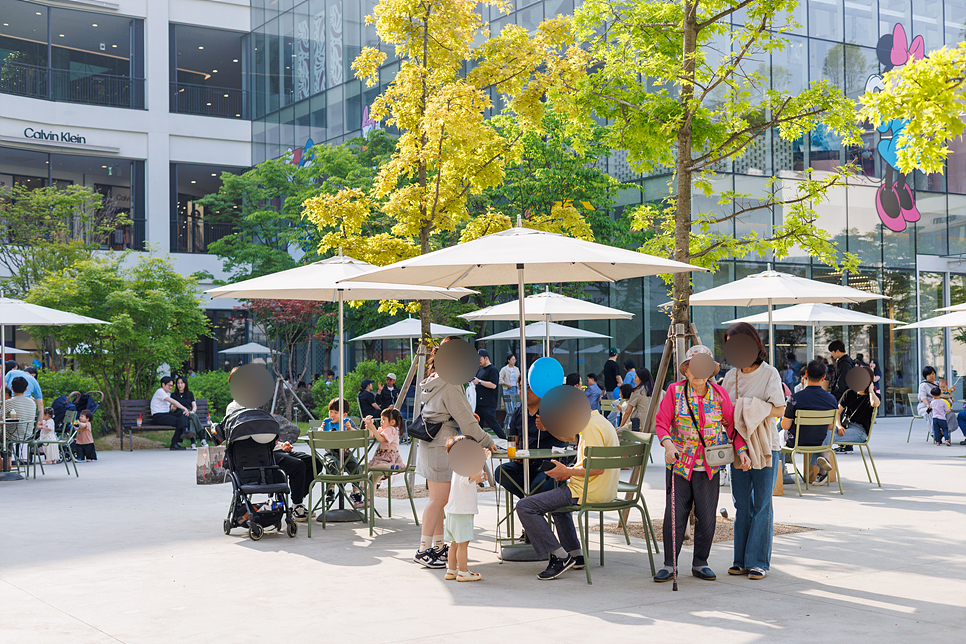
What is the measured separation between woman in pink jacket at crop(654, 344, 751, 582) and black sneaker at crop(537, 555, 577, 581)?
2.30 feet

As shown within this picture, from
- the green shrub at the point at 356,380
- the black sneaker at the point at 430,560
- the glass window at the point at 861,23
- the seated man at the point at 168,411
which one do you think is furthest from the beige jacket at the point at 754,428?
the glass window at the point at 861,23

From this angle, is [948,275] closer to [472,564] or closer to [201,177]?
[472,564]

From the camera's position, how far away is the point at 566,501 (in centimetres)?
664

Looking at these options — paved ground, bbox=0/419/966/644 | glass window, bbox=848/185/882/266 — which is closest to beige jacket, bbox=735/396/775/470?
paved ground, bbox=0/419/966/644

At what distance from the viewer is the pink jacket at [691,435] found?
20.7ft

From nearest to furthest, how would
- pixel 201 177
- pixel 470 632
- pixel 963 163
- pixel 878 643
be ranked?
pixel 878 643, pixel 470 632, pixel 963 163, pixel 201 177

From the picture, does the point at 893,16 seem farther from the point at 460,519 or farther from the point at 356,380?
the point at 460,519

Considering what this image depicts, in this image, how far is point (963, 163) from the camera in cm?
2733

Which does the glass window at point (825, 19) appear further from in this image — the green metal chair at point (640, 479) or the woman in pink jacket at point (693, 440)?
the woman in pink jacket at point (693, 440)

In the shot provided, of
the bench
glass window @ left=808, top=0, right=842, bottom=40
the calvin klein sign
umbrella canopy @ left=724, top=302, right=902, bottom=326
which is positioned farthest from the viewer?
the calvin klein sign

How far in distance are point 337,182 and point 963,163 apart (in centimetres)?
1823

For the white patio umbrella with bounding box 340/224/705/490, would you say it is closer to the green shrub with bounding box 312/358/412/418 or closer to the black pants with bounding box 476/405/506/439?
the black pants with bounding box 476/405/506/439

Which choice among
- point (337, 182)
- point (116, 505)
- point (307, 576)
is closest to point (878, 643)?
point (307, 576)

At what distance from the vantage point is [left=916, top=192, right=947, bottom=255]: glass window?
26328 mm
